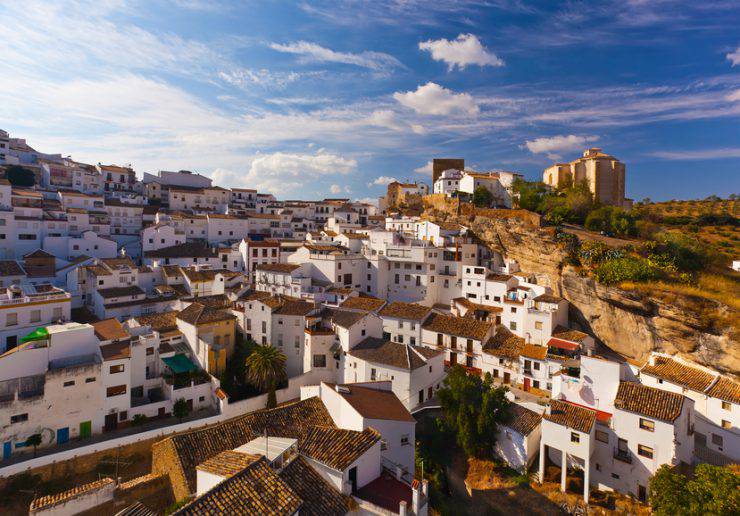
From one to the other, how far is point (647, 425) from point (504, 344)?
38.4ft

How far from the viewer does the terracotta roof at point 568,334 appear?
92.4ft

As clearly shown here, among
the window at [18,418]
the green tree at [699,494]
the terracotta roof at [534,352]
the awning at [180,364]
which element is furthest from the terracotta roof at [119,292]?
the green tree at [699,494]

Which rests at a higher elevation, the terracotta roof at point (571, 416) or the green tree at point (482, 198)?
the green tree at point (482, 198)

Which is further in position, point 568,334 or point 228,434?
point 568,334

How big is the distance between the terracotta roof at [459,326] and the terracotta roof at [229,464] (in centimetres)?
2113

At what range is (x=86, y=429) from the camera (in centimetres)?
2214

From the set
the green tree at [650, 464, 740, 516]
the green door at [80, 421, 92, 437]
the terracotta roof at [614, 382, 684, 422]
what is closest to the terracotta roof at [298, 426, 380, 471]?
the green tree at [650, 464, 740, 516]

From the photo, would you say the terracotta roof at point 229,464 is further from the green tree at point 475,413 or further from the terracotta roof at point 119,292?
the terracotta roof at point 119,292

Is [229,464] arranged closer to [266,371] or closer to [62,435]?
[266,371]

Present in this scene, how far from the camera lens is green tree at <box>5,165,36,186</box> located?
4947cm

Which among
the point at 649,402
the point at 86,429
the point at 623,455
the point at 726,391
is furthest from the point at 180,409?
the point at 726,391

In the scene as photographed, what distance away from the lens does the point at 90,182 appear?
5572 centimetres

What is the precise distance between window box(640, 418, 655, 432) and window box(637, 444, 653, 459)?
0.89 m

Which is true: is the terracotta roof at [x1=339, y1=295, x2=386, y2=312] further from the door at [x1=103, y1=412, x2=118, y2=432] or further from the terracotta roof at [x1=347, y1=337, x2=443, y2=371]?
the door at [x1=103, y1=412, x2=118, y2=432]
